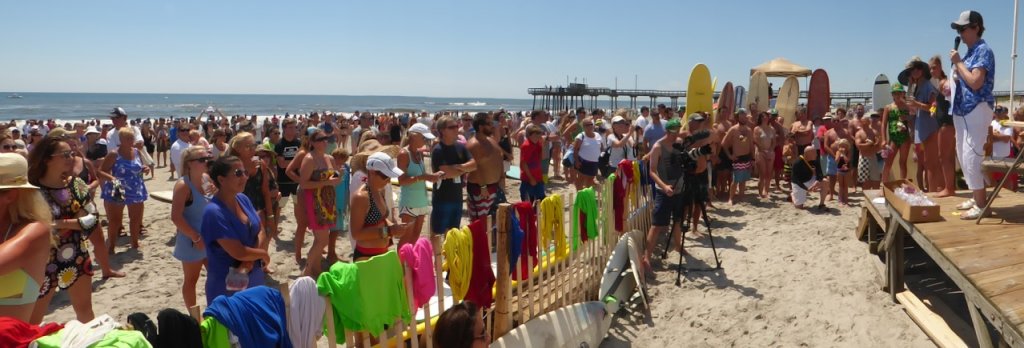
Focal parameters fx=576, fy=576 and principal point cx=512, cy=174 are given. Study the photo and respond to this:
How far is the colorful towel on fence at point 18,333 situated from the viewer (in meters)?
1.69

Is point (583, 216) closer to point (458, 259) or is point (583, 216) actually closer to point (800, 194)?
point (458, 259)

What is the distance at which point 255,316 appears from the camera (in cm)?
217

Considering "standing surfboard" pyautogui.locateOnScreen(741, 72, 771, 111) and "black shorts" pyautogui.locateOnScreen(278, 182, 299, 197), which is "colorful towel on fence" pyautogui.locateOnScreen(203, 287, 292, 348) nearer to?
"black shorts" pyautogui.locateOnScreen(278, 182, 299, 197)

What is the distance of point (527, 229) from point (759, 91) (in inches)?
602

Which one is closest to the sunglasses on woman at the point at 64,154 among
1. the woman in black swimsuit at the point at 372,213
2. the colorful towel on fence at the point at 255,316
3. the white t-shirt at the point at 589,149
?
the woman in black swimsuit at the point at 372,213

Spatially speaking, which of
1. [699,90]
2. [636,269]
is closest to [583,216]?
[636,269]

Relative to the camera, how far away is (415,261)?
2934mm

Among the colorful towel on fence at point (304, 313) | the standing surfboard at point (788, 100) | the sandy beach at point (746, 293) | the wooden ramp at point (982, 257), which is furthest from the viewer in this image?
the standing surfboard at point (788, 100)

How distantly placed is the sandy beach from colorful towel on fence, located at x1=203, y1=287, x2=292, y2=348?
124 inches

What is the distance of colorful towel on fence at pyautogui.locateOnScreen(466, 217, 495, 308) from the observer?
11.4ft

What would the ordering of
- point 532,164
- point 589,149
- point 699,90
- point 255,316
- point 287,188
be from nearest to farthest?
1. point 255,316
2. point 287,188
3. point 532,164
4. point 589,149
5. point 699,90

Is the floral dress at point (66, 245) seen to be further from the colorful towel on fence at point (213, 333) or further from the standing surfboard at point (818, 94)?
the standing surfboard at point (818, 94)

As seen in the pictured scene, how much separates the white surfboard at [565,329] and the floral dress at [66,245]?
276 centimetres

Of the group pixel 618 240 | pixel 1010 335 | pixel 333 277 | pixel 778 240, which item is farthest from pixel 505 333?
pixel 778 240
